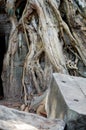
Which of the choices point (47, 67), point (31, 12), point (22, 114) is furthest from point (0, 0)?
point (22, 114)

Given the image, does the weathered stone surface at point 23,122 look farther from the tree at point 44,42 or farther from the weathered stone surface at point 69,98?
the tree at point 44,42

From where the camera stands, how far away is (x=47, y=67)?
4.86m

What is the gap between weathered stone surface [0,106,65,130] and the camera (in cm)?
142

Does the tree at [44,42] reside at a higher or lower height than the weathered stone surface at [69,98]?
lower

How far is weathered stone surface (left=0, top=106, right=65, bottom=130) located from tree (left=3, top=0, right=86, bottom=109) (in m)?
3.06

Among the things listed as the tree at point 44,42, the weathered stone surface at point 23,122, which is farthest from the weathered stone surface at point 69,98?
the tree at point 44,42

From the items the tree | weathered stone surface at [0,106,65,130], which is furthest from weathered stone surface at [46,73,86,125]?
the tree

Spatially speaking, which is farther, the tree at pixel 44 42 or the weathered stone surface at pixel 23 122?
the tree at pixel 44 42

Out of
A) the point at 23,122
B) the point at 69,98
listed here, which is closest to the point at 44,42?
the point at 69,98

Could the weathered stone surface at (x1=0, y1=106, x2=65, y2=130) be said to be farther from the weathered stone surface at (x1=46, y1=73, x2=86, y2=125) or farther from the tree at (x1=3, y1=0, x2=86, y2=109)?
the tree at (x1=3, y1=0, x2=86, y2=109)

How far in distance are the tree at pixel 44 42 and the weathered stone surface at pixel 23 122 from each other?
3060 mm

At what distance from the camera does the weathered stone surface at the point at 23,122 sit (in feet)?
4.67

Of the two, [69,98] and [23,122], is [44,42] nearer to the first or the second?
[69,98]

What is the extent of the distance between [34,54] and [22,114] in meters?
3.47
